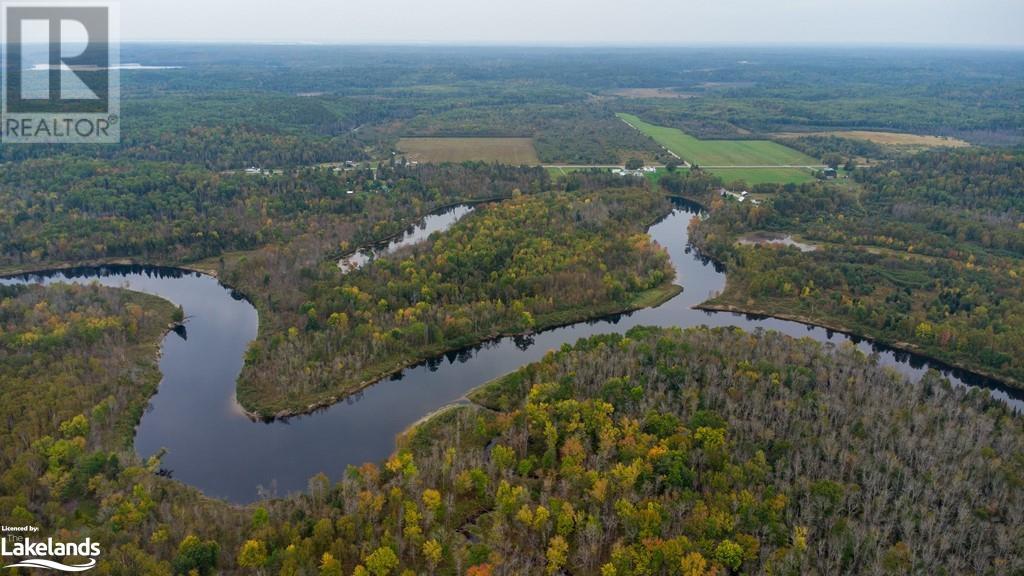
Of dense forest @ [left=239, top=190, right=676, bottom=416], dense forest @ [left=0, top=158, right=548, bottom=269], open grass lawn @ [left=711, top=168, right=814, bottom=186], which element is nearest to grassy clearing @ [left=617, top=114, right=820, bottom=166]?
open grass lawn @ [left=711, top=168, right=814, bottom=186]

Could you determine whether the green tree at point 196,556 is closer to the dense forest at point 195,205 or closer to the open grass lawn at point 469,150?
the dense forest at point 195,205

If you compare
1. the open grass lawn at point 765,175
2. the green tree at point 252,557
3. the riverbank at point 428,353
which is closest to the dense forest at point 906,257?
the riverbank at point 428,353

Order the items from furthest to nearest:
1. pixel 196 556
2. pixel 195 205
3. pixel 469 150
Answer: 1. pixel 469 150
2. pixel 195 205
3. pixel 196 556

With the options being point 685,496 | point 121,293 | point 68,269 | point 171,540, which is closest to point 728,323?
point 685,496

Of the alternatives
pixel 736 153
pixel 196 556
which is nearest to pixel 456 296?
pixel 196 556

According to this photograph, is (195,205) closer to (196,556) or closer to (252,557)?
(196,556)

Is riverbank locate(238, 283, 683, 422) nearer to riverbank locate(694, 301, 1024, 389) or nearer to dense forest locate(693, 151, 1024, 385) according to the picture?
riverbank locate(694, 301, 1024, 389)
